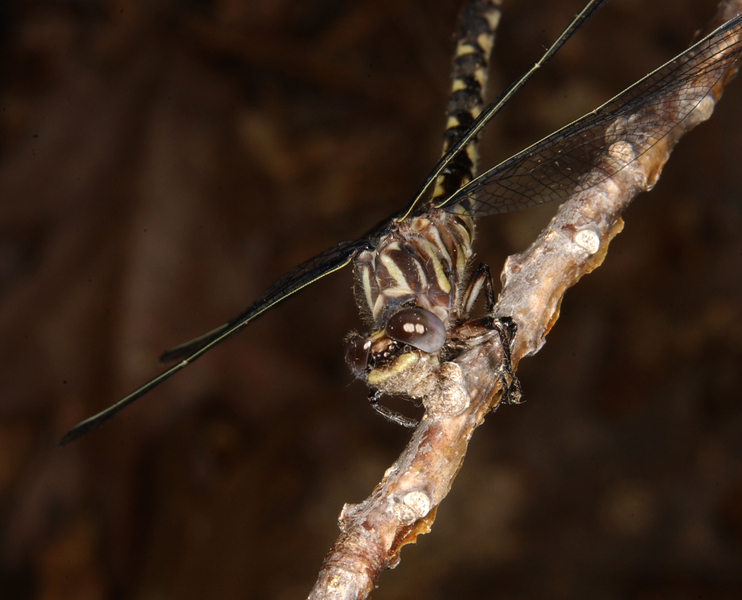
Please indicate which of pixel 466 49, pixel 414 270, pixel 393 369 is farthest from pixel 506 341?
pixel 466 49

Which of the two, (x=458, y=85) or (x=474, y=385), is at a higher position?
(x=458, y=85)

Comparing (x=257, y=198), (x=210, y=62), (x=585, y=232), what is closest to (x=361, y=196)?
(x=257, y=198)

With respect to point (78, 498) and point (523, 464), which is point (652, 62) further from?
point (78, 498)

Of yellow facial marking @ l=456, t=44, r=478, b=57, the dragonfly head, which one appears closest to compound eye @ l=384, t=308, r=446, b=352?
the dragonfly head

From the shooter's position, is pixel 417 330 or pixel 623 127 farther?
pixel 623 127

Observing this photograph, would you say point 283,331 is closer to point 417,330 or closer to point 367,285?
point 367,285

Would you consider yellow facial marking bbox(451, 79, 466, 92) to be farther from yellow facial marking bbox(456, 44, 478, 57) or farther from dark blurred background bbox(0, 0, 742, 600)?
dark blurred background bbox(0, 0, 742, 600)

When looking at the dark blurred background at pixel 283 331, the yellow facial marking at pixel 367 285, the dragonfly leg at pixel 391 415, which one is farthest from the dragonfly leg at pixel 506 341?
the dark blurred background at pixel 283 331

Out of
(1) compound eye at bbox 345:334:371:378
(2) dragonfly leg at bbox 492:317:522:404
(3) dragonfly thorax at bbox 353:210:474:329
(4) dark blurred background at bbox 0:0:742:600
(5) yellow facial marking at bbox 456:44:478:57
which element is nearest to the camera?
(2) dragonfly leg at bbox 492:317:522:404
